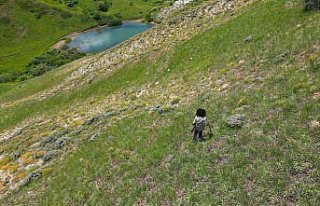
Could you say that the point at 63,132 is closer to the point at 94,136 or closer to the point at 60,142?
the point at 60,142

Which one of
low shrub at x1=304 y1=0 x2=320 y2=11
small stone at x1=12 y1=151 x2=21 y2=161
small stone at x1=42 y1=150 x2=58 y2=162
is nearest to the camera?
small stone at x1=42 y1=150 x2=58 y2=162

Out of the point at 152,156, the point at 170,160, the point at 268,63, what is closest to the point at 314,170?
the point at 170,160

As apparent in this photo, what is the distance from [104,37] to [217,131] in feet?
545

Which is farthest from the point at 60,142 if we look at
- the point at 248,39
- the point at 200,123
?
the point at 248,39

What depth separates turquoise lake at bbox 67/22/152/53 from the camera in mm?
166250

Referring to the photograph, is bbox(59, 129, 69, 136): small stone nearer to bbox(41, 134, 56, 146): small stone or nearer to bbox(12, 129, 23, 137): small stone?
bbox(41, 134, 56, 146): small stone

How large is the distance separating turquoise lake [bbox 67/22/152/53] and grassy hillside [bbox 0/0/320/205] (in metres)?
130

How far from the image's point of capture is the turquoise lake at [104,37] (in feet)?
545

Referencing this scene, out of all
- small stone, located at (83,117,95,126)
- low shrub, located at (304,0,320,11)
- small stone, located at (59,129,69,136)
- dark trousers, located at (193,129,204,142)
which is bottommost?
small stone, located at (59,129,69,136)

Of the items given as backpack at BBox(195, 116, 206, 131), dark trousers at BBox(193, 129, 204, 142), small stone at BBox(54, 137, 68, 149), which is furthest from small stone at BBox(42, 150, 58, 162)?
backpack at BBox(195, 116, 206, 131)

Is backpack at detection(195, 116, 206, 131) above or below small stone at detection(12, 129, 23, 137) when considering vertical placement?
above

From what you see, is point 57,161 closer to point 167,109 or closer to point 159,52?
point 167,109

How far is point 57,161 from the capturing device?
26844 millimetres

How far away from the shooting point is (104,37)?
181 m
